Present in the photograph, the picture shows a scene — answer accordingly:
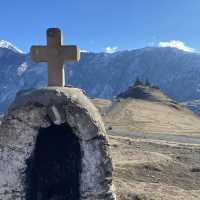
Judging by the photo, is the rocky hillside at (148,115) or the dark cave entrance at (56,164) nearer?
the dark cave entrance at (56,164)

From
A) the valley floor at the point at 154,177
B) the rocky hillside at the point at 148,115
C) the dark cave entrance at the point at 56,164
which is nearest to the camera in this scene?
the dark cave entrance at the point at 56,164

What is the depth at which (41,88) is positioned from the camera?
32.8ft

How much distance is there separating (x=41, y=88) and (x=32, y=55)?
3.04ft

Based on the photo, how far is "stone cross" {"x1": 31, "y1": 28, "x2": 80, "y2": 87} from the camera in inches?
415

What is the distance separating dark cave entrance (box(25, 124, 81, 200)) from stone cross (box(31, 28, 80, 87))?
3.23ft

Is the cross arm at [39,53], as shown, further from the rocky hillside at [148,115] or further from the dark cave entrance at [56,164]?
the rocky hillside at [148,115]

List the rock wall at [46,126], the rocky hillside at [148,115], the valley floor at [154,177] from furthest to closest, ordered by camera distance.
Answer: the rocky hillside at [148,115] → the valley floor at [154,177] → the rock wall at [46,126]

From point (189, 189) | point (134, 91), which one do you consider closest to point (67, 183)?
point (189, 189)

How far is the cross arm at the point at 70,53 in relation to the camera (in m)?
10.5

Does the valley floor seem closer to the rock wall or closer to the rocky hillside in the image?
the rock wall

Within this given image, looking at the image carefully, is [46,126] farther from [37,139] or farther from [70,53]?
[70,53]

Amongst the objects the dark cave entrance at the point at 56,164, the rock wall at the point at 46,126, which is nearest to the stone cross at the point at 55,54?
the rock wall at the point at 46,126

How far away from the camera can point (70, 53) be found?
34.6 ft

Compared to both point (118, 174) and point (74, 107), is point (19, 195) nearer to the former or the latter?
point (74, 107)
